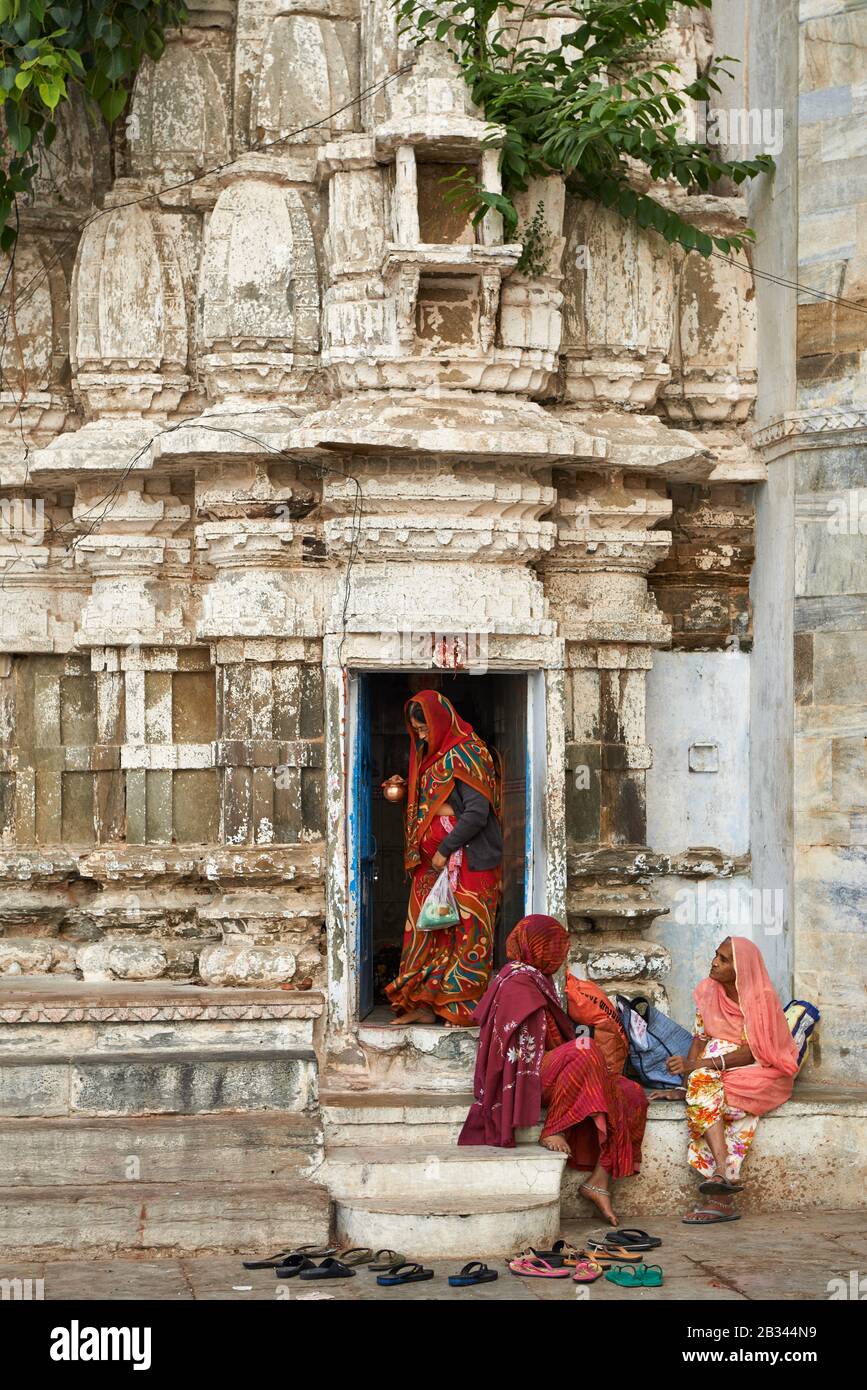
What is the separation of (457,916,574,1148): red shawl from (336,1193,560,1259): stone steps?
0.47 m

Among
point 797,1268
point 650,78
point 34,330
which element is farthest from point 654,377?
point 797,1268

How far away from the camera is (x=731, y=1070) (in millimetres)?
8344

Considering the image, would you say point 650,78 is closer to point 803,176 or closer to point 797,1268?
point 803,176

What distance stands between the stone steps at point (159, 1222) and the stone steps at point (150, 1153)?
0.53 feet

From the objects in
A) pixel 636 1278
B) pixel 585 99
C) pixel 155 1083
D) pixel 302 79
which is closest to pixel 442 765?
pixel 155 1083

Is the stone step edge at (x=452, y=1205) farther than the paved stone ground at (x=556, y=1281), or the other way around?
the stone step edge at (x=452, y=1205)

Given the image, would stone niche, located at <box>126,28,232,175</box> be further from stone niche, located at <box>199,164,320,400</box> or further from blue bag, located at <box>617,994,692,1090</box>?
blue bag, located at <box>617,994,692,1090</box>

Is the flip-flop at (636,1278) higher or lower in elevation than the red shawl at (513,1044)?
lower

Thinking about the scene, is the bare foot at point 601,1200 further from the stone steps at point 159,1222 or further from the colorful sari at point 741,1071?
the stone steps at point 159,1222

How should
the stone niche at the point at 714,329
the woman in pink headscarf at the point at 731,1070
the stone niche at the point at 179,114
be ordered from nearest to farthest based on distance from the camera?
the woman in pink headscarf at the point at 731,1070
the stone niche at the point at 179,114
the stone niche at the point at 714,329

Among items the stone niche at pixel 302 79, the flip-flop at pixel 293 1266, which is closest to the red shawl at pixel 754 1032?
the flip-flop at pixel 293 1266

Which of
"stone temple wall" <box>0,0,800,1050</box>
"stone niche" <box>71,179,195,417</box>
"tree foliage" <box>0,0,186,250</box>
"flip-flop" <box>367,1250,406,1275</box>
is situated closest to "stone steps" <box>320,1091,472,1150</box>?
"stone temple wall" <box>0,0,800,1050</box>

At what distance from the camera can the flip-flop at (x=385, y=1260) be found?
23.9 feet

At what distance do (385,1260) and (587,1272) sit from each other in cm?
78
